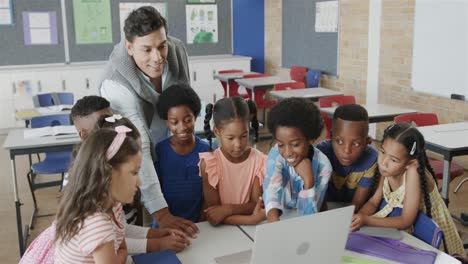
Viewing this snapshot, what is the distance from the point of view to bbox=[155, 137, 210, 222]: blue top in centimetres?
196

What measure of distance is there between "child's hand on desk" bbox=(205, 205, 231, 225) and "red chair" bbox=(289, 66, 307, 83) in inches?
202

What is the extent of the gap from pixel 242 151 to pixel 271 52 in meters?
6.18

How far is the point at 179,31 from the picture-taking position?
7.37 metres

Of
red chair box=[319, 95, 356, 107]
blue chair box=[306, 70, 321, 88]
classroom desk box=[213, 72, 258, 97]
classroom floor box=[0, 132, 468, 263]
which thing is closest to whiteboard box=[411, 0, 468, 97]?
classroom floor box=[0, 132, 468, 263]

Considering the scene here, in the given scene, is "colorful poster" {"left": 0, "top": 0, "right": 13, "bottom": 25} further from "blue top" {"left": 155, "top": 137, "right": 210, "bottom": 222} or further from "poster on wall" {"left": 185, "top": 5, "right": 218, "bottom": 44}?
"blue top" {"left": 155, "top": 137, "right": 210, "bottom": 222}

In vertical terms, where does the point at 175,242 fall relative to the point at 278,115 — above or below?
below

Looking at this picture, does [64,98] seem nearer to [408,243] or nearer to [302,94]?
[302,94]

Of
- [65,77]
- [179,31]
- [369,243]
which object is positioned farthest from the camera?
[179,31]

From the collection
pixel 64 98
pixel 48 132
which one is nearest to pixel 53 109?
pixel 64 98

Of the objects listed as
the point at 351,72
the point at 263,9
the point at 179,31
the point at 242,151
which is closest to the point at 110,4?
the point at 179,31

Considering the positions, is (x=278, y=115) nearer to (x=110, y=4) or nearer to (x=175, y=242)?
(x=175, y=242)

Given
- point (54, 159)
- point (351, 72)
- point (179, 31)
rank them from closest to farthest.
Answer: point (54, 159)
point (351, 72)
point (179, 31)

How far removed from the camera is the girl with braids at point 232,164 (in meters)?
1.83

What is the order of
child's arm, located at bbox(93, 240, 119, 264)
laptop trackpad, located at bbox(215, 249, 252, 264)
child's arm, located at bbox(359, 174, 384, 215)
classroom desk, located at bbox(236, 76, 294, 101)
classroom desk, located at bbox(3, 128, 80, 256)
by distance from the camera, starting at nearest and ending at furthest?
child's arm, located at bbox(93, 240, 119, 264), laptop trackpad, located at bbox(215, 249, 252, 264), child's arm, located at bbox(359, 174, 384, 215), classroom desk, located at bbox(3, 128, 80, 256), classroom desk, located at bbox(236, 76, 294, 101)
